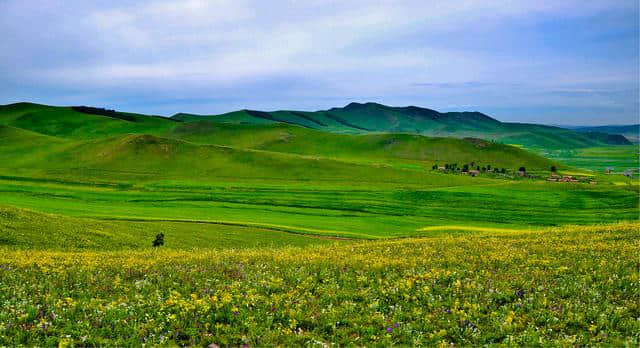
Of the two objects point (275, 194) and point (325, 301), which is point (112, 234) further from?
point (275, 194)

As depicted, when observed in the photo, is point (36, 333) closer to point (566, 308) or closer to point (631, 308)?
point (566, 308)

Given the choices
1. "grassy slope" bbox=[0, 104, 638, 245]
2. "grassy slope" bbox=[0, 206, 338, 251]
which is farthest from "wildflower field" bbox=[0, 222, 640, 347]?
"grassy slope" bbox=[0, 104, 638, 245]

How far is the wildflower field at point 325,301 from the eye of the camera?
10312mm

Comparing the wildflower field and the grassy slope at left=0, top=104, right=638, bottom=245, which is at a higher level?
the wildflower field

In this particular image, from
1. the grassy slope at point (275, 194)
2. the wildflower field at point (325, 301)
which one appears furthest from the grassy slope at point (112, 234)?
the wildflower field at point (325, 301)

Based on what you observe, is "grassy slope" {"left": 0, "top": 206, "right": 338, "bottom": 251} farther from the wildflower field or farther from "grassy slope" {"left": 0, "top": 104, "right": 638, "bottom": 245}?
the wildflower field

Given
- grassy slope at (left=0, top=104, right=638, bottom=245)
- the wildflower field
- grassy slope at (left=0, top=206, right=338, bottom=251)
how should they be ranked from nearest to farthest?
the wildflower field, grassy slope at (left=0, top=206, right=338, bottom=251), grassy slope at (left=0, top=104, right=638, bottom=245)

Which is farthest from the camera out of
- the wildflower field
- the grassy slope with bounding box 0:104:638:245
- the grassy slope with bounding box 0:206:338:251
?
the grassy slope with bounding box 0:104:638:245

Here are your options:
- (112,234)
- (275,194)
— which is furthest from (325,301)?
(275,194)

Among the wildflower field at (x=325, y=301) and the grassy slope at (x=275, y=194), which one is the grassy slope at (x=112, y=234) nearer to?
the grassy slope at (x=275, y=194)

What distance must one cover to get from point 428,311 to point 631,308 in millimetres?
6084

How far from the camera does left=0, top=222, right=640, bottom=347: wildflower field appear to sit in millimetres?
10312

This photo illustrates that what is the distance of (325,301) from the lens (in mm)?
12594

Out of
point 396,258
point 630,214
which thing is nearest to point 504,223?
point 630,214
